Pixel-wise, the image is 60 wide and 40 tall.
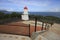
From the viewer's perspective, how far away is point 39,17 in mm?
3127

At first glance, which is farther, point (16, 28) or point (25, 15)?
point (16, 28)

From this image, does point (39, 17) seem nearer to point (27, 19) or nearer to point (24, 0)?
point (27, 19)

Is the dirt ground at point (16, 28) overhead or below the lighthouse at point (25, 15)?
below

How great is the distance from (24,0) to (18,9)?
0.24 meters

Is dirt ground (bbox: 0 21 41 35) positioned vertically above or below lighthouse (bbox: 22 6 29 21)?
below

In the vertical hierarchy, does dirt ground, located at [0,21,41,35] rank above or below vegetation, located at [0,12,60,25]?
below

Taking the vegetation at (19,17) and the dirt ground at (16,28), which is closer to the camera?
the vegetation at (19,17)

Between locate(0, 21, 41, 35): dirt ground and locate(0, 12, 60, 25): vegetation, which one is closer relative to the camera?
locate(0, 12, 60, 25): vegetation

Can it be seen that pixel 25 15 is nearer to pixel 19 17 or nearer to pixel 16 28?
pixel 19 17

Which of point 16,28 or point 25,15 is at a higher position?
point 25,15

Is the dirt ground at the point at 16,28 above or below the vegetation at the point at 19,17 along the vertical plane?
below

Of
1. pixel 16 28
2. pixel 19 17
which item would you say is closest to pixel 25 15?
pixel 19 17

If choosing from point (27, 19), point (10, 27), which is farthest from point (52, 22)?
point (10, 27)

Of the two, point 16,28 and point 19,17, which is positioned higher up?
point 19,17
